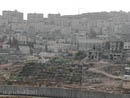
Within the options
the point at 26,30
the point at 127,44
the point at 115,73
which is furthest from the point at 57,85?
the point at 26,30

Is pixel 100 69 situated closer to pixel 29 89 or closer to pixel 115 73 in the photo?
pixel 115 73

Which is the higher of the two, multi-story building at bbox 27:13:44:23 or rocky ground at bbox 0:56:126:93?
multi-story building at bbox 27:13:44:23

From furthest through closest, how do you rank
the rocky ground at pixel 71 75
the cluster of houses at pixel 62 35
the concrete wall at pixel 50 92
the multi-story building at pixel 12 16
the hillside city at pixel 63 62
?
the multi-story building at pixel 12 16, the cluster of houses at pixel 62 35, the hillside city at pixel 63 62, the rocky ground at pixel 71 75, the concrete wall at pixel 50 92

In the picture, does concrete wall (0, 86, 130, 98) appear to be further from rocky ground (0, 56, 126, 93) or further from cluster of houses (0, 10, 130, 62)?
cluster of houses (0, 10, 130, 62)

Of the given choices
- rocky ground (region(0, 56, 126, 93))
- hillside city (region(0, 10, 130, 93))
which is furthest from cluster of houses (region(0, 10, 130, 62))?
rocky ground (region(0, 56, 126, 93))

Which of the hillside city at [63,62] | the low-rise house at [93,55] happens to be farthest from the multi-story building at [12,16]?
the low-rise house at [93,55]

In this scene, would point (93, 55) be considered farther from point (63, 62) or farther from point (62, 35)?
point (62, 35)

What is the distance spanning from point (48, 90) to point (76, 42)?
28.9m

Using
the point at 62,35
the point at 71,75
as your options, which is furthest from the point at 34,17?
the point at 71,75

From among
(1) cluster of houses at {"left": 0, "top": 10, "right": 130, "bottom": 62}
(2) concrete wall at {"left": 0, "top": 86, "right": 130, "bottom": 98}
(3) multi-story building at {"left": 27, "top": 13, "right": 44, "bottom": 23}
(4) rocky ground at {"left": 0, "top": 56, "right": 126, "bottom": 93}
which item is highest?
(3) multi-story building at {"left": 27, "top": 13, "right": 44, "bottom": 23}

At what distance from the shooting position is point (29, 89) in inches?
724

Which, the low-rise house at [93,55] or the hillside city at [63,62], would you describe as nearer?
the hillside city at [63,62]

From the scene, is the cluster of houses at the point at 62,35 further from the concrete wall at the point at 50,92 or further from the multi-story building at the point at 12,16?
the concrete wall at the point at 50,92

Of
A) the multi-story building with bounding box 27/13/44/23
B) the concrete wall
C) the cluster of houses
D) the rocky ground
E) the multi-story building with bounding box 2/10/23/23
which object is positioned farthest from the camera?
the multi-story building with bounding box 27/13/44/23
